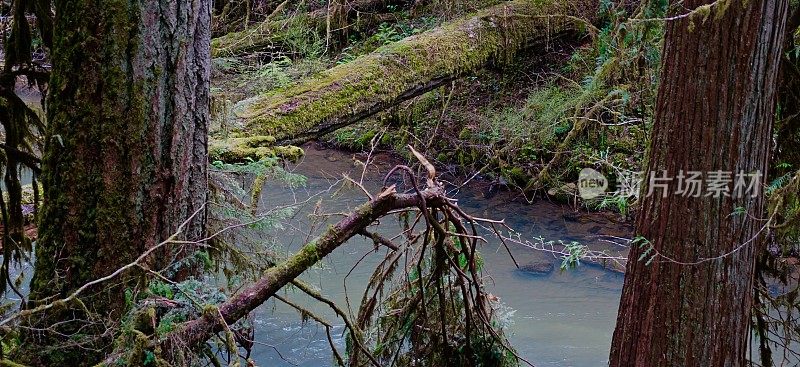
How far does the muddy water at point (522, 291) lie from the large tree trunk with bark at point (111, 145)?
2502 mm

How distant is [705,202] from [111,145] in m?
2.51

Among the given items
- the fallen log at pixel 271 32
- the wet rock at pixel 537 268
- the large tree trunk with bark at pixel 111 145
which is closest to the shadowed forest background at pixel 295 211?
the large tree trunk with bark at pixel 111 145

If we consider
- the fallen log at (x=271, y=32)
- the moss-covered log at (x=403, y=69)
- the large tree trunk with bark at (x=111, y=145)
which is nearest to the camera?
the large tree trunk with bark at (x=111, y=145)

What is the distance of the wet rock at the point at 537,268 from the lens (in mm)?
7234

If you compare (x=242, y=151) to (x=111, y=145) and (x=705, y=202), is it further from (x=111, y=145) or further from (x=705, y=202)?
(x=705, y=202)

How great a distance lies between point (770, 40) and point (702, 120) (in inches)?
16.8

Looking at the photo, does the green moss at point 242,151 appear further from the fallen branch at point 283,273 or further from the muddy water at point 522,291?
the fallen branch at point 283,273

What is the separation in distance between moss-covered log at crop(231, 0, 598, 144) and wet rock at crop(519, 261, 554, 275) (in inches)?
82.4

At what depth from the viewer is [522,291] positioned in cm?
693

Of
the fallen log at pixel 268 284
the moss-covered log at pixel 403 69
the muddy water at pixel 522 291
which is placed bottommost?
the muddy water at pixel 522 291

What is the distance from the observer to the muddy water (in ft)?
19.9

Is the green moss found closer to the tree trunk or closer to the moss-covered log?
the moss-covered log

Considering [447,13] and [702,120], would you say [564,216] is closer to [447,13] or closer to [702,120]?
[447,13]

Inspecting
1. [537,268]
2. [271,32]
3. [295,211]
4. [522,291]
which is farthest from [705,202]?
[271,32]
